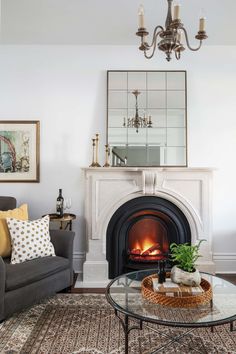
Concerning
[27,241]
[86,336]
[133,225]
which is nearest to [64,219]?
[27,241]

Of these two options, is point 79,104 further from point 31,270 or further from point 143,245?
point 31,270

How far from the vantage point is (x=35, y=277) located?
8.38ft

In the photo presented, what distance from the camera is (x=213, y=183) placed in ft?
12.3

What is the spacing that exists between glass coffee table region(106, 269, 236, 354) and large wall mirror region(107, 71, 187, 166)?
5.98 feet

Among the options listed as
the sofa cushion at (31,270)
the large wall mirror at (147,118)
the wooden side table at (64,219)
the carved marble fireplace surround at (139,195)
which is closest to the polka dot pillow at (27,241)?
the sofa cushion at (31,270)

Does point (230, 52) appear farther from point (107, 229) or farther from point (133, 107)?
point (107, 229)

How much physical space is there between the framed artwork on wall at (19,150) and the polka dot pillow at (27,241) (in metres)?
1.00

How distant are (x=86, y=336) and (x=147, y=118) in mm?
2571

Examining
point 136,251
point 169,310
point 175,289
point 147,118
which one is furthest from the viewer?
point 147,118

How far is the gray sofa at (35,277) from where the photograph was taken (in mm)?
2348

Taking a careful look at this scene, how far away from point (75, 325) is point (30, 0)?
3.35 meters

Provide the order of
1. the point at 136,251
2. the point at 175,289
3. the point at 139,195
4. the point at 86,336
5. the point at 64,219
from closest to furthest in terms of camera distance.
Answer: the point at 175,289, the point at 86,336, the point at 64,219, the point at 139,195, the point at 136,251

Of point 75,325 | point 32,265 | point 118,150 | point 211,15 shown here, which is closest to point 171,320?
point 75,325

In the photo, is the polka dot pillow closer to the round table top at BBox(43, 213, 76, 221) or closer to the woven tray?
the round table top at BBox(43, 213, 76, 221)
